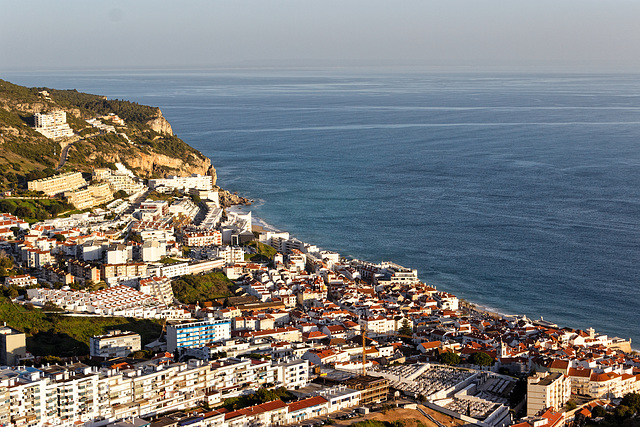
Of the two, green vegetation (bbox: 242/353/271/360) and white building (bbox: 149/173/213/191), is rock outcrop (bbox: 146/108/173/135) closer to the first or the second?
white building (bbox: 149/173/213/191)

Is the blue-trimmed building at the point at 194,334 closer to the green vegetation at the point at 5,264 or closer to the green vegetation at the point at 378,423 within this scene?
the green vegetation at the point at 378,423

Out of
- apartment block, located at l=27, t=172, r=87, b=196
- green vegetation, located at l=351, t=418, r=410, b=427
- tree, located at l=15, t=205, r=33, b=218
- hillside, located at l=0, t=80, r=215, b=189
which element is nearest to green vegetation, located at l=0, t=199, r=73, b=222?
tree, located at l=15, t=205, r=33, b=218

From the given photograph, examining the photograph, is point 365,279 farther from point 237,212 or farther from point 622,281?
point 237,212

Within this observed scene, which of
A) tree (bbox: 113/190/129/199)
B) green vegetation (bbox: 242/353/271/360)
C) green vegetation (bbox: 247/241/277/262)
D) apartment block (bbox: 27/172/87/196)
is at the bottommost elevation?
green vegetation (bbox: 247/241/277/262)

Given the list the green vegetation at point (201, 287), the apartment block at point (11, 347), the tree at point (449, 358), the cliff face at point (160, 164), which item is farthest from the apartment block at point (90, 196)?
the tree at point (449, 358)

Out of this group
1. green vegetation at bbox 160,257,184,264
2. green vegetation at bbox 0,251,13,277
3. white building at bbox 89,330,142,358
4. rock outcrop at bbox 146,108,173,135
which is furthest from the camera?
rock outcrop at bbox 146,108,173,135

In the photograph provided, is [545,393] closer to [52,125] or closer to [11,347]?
[11,347]
